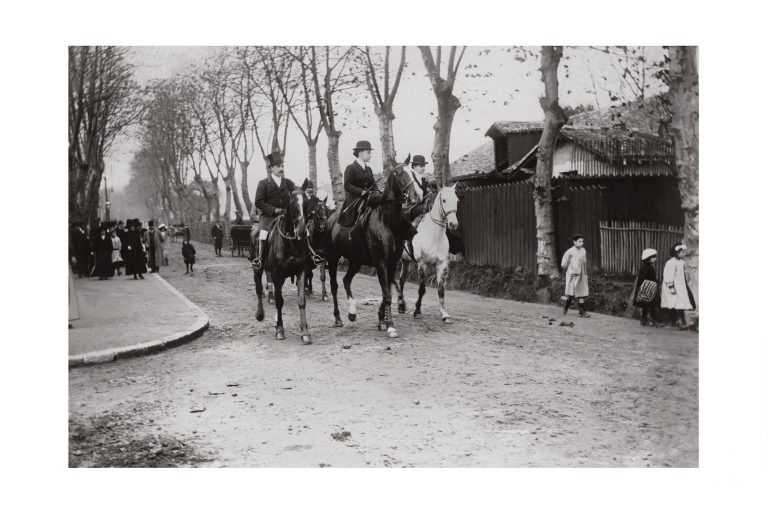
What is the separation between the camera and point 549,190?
7555 mm

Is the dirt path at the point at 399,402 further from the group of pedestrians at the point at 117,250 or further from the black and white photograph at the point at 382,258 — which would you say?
the group of pedestrians at the point at 117,250

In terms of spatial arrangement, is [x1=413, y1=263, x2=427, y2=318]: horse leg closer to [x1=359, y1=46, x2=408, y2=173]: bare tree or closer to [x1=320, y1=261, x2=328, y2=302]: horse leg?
[x1=320, y1=261, x2=328, y2=302]: horse leg

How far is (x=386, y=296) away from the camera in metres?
7.88

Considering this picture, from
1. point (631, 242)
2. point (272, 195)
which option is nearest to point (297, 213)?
point (272, 195)

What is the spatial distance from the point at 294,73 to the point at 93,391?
3.47 metres

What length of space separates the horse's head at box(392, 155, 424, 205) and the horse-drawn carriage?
2.00m

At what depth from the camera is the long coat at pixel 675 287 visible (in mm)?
6266

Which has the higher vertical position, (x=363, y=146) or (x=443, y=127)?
(x=443, y=127)

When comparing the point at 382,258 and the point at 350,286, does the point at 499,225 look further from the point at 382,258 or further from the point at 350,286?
the point at 350,286

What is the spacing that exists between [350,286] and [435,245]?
1.40m

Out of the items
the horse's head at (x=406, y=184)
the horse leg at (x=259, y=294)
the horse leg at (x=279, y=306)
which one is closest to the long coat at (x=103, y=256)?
the horse leg at (x=259, y=294)

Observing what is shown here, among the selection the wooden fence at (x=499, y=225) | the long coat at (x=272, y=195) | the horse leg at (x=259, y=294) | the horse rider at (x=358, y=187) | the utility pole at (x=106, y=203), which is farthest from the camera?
the wooden fence at (x=499, y=225)

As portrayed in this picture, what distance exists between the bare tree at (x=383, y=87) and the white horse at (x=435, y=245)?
1.62 meters

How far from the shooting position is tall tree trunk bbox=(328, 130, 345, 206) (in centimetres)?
710
